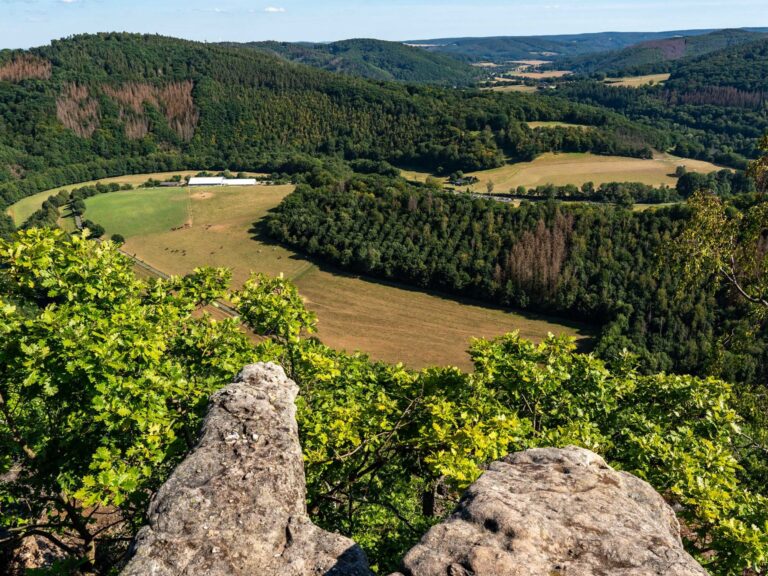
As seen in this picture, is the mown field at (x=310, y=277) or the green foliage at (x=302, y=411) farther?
the mown field at (x=310, y=277)

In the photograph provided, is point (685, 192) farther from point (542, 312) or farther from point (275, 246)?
point (275, 246)

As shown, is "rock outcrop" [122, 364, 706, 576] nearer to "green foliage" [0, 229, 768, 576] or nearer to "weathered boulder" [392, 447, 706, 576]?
"weathered boulder" [392, 447, 706, 576]

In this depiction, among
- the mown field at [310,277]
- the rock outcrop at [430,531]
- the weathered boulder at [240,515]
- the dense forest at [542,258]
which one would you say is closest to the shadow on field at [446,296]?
the mown field at [310,277]

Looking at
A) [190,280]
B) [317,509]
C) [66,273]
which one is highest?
[66,273]

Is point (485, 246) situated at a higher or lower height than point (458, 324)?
higher

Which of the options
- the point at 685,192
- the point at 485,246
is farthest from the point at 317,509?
the point at 685,192

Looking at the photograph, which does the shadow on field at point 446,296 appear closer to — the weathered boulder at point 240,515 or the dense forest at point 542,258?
the dense forest at point 542,258

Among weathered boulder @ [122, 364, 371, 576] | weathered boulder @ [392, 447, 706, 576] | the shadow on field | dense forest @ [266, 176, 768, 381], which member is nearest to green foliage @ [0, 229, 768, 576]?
weathered boulder @ [122, 364, 371, 576]
